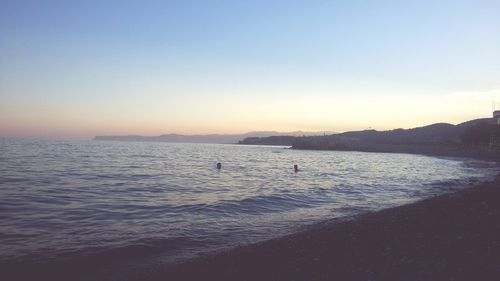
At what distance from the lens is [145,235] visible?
42.0 feet

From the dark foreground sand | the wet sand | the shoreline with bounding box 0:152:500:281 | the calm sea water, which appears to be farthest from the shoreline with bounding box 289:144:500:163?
the shoreline with bounding box 0:152:500:281

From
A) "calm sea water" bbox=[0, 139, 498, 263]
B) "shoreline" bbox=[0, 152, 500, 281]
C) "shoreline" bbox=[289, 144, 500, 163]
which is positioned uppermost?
"shoreline" bbox=[289, 144, 500, 163]

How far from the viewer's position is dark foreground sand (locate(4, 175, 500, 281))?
7.28 m

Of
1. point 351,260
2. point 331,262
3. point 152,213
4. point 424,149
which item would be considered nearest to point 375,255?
point 351,260

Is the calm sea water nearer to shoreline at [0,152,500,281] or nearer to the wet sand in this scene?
shoreline at [0,152,500,281]

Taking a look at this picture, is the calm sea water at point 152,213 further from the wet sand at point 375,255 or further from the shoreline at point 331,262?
the wet sand at point 375,255

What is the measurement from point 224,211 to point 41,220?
754cm

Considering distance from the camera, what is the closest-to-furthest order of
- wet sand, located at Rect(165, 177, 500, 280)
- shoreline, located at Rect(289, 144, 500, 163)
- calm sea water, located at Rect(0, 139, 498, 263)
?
1. wet sand, located at Rect(165, 177, 500, 280)
2. calm sea water, located at Rect(0, 139, 498, 263)
3. shoreline, located at Rect(289, 144, 500, 163)

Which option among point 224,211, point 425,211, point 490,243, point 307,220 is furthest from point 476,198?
point 224,211

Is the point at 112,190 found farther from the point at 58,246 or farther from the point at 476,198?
the point at 476,198

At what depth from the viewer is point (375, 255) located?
332 inches

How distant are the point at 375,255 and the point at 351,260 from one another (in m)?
0.58

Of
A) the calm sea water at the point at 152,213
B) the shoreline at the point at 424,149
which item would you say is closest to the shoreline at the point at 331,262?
the calm sea water at the point at 152,213

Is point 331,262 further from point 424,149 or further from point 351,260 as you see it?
point 424,149
